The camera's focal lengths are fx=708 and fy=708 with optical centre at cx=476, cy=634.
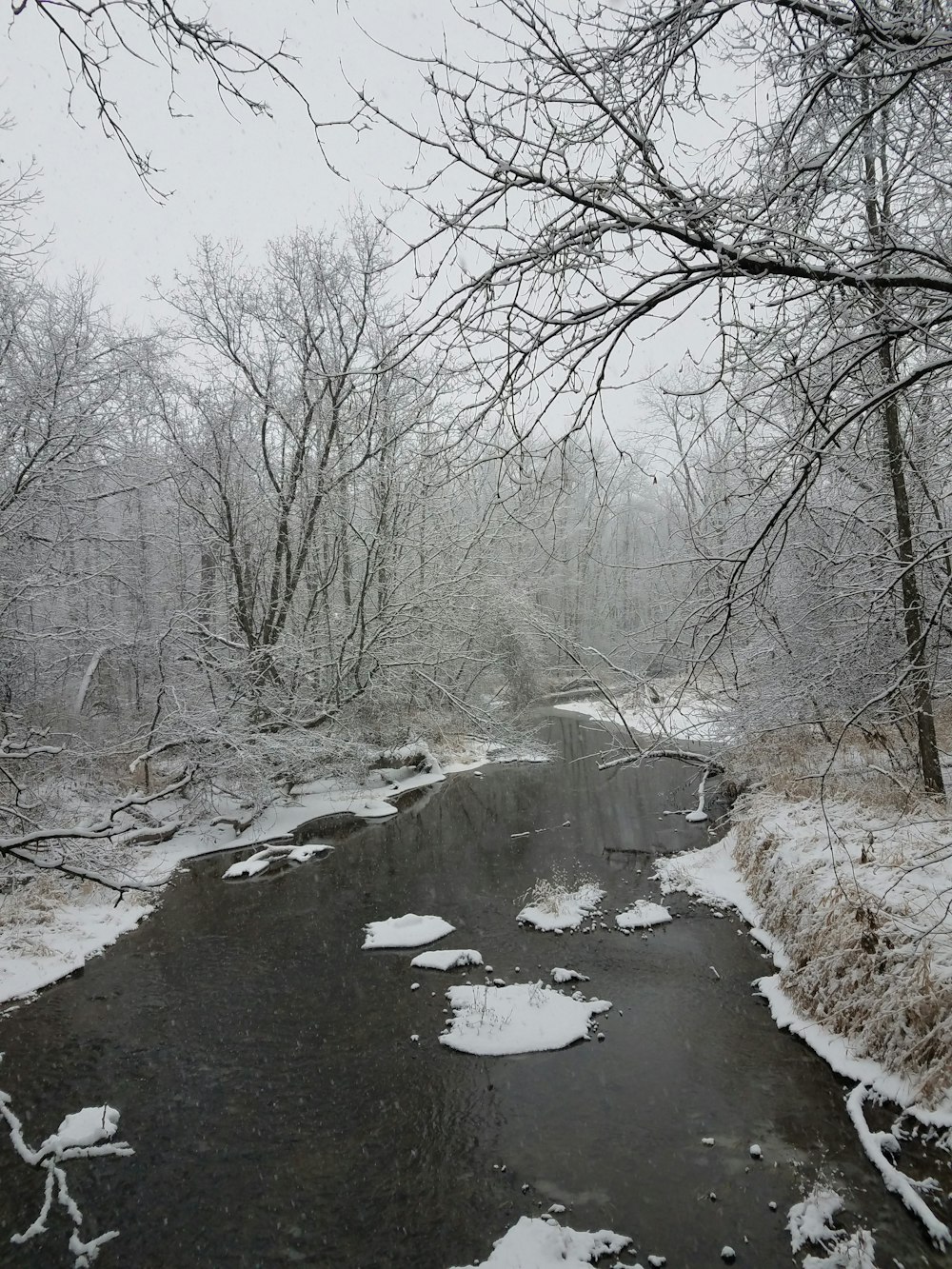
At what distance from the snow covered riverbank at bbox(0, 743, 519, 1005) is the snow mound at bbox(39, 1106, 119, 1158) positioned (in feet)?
5.59

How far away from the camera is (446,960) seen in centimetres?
841

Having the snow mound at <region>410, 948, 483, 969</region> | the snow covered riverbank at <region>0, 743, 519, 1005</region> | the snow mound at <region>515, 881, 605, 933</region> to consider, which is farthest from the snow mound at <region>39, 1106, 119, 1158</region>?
the snow mound at <region>515, 881, 605, 933</region>

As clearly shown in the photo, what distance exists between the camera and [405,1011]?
24.6 ft

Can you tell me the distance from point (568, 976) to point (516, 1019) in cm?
102

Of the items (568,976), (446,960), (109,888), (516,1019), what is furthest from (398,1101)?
(109,888)

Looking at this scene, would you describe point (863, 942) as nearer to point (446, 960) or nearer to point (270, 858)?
point (446, 960)

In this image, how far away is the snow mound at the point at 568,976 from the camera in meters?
7.90

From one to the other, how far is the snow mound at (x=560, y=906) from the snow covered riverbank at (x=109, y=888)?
4.93m

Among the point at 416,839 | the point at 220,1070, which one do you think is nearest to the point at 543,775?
the point at 416,839

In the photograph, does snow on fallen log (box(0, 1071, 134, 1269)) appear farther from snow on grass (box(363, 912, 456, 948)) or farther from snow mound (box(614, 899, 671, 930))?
snow mound (box(614, 899, 671, 930))

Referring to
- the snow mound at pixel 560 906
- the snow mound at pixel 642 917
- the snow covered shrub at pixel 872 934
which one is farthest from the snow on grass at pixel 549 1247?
the snow mound at pixel 642 917

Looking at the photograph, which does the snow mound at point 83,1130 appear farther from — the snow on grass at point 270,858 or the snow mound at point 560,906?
the snow on grass at point 270,858

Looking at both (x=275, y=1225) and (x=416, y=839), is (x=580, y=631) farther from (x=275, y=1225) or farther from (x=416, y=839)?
(x=275, y=1225)

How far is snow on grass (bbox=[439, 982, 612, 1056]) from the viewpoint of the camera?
6820mm
